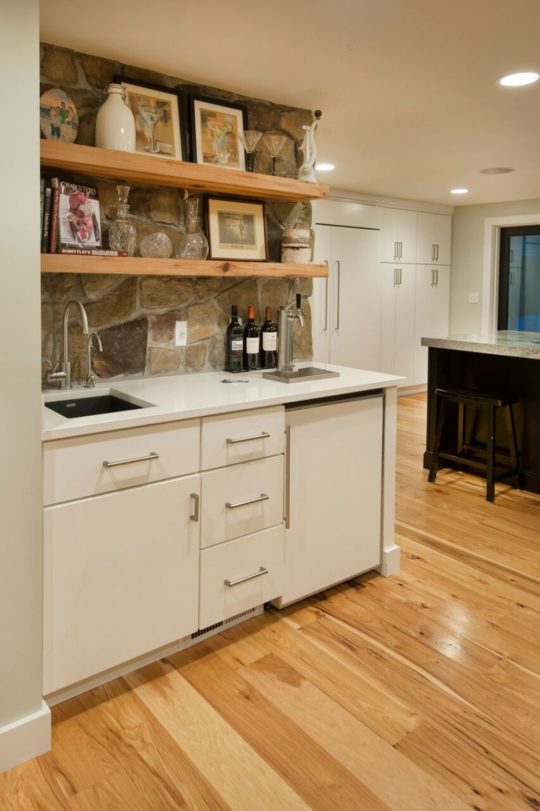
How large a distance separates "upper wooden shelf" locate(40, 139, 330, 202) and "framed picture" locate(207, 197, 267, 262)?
0.06 m

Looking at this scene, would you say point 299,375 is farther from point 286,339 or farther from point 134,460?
point 134,460

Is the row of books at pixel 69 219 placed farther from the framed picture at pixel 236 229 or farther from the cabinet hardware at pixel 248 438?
the cabinet hardware at pixel 248 438

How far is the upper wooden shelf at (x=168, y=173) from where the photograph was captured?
2.04 m

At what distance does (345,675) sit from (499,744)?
0.50 m

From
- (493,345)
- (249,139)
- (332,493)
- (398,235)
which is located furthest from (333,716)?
(398,235)

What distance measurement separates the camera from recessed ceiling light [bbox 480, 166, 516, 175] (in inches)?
191

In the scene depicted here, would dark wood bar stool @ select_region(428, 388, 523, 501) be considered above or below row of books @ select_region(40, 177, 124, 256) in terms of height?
below

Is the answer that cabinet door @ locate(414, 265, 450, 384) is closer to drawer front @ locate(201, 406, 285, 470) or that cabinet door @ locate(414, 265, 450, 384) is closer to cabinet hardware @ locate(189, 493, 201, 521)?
drawer front @ locate(201, 406, 285, 470)

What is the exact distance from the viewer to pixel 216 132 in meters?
2.63

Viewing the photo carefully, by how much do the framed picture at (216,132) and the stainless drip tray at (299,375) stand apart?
0.91 meters

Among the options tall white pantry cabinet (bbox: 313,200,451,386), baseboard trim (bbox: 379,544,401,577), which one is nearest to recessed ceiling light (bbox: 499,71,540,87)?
baseboard trim (bbox: 379,544,401,577)

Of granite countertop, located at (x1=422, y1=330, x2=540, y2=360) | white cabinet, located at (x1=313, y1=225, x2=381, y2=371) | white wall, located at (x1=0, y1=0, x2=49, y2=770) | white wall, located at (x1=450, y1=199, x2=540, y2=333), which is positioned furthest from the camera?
white wall, located at (x1=450, y1=199, x2=540, y2=333)

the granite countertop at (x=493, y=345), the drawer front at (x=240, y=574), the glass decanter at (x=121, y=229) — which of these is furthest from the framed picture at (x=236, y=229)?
the granite countertop at (x=493, y=345)

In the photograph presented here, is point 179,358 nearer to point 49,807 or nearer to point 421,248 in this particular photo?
point 49,807
